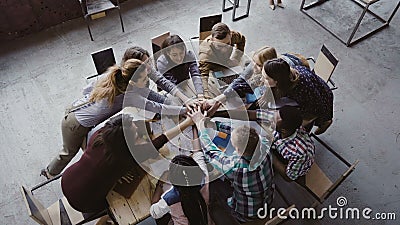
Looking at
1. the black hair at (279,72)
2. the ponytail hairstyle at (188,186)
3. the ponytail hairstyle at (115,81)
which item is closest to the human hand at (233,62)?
the black hair at (279,72)

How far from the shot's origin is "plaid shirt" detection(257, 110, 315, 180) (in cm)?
235

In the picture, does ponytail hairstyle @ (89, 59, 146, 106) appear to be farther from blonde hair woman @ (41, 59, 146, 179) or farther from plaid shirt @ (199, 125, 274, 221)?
plaid shirt @ (199, 125, 274, 221)

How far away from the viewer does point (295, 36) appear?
411 centimetres

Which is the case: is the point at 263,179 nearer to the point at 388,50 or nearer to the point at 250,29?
the point at 250,29

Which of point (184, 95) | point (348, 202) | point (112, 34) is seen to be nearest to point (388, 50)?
point (348, 202)

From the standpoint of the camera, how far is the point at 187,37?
4.04m

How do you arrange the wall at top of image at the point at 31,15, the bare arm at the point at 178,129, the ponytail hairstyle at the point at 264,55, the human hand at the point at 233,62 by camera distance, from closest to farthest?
1. the bare arm at the point at 178,129
2. the ponytail hairstyle at the point at 264,55
3. the human hand at the point at 233,62
4. the wall at top of image at the point at 31,15

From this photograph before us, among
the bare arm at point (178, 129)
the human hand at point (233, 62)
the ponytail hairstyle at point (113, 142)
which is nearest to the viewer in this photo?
A: the ponytail hairstyle at point (113, 142)

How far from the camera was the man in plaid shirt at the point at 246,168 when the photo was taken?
205cm

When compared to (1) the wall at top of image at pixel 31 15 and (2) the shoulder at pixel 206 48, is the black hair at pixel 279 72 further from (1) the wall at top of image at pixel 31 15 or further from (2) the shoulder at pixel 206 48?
(1) the wall at top of image at pixel 31 15

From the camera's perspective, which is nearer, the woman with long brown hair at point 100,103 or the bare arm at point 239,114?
the woman with long brown hair at point 100,103

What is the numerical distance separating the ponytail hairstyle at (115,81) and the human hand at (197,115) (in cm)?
44

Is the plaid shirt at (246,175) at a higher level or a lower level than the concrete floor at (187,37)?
higher

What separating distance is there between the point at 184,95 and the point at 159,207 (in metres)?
0.87
